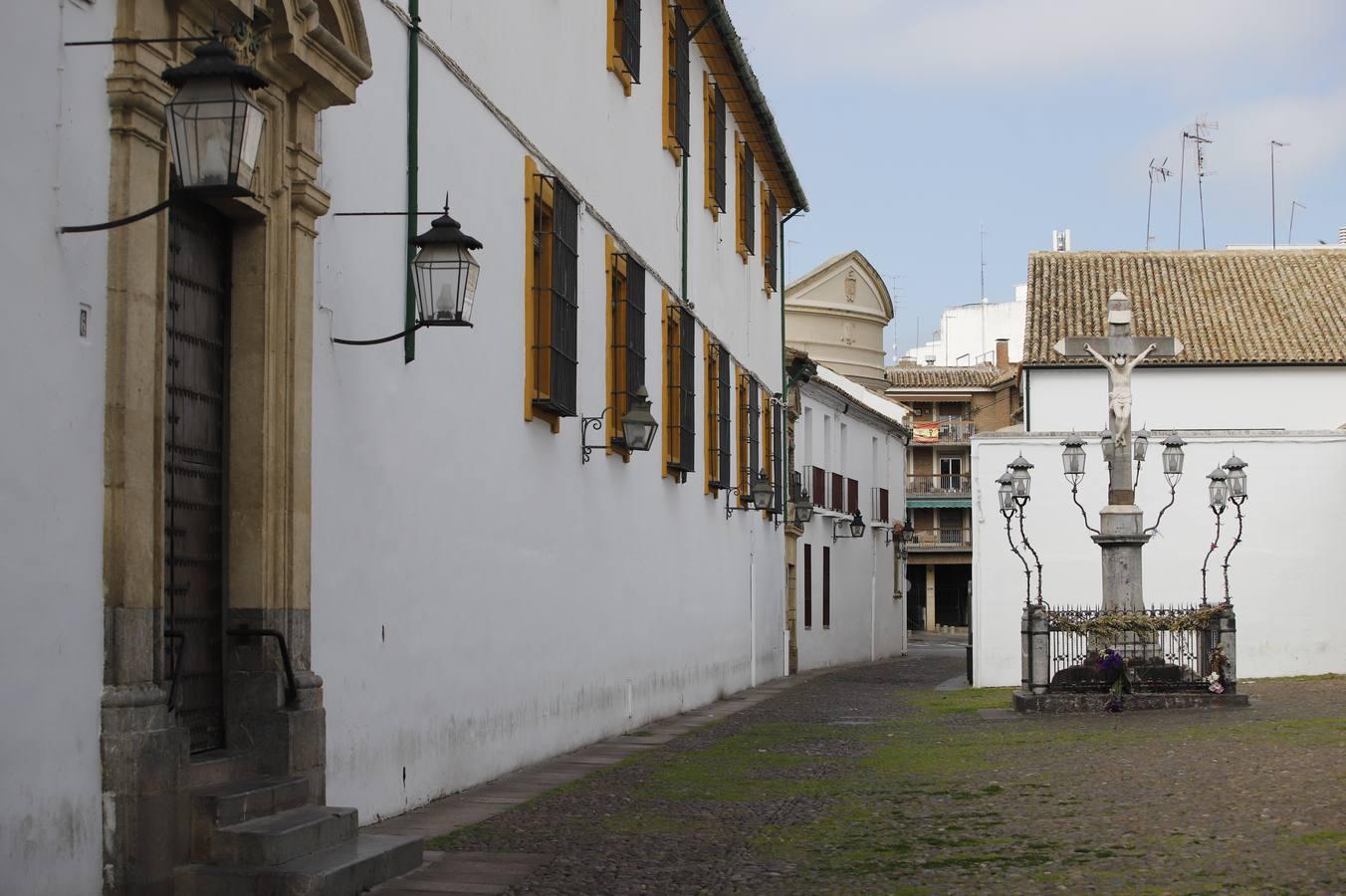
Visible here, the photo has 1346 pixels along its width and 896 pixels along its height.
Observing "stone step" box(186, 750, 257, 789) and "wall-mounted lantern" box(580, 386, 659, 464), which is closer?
"stone step" box(186, 750, 257, 789)

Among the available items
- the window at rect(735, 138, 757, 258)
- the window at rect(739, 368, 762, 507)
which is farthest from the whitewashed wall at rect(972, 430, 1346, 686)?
the window at rect(735, 138, 757, 258)

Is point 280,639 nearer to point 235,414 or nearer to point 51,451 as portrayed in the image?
point 235,414

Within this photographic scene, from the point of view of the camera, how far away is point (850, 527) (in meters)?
34.9

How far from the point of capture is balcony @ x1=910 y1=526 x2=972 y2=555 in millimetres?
64688

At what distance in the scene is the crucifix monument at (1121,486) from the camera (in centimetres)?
1925

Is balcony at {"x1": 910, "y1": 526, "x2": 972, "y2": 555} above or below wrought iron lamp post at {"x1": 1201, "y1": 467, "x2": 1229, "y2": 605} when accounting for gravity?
below

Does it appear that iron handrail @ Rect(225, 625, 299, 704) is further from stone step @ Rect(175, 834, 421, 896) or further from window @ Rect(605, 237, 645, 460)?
window @ Rect(605, 237, 645, 460)

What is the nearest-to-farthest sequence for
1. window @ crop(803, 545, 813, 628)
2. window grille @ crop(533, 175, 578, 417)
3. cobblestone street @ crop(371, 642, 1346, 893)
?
cobblestone street @ crop(371, 642, 1346, 893), window grille @ crop(533, 175, 578, 417), window @ crop(803, 545, 813, 628)

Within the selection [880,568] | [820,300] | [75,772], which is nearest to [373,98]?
[75,772]

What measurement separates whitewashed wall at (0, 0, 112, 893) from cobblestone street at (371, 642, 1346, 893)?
1.75 m

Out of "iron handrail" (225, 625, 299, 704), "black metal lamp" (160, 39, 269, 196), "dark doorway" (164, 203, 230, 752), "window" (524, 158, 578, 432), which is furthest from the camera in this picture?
"window" (524, 158, 578, 432)

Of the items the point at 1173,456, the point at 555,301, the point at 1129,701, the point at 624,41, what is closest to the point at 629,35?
the point at 624,41

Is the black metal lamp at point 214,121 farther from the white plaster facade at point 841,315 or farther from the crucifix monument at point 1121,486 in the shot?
the white plaster facade at point 841,315

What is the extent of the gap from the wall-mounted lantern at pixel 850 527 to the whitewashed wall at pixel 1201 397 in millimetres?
3855
